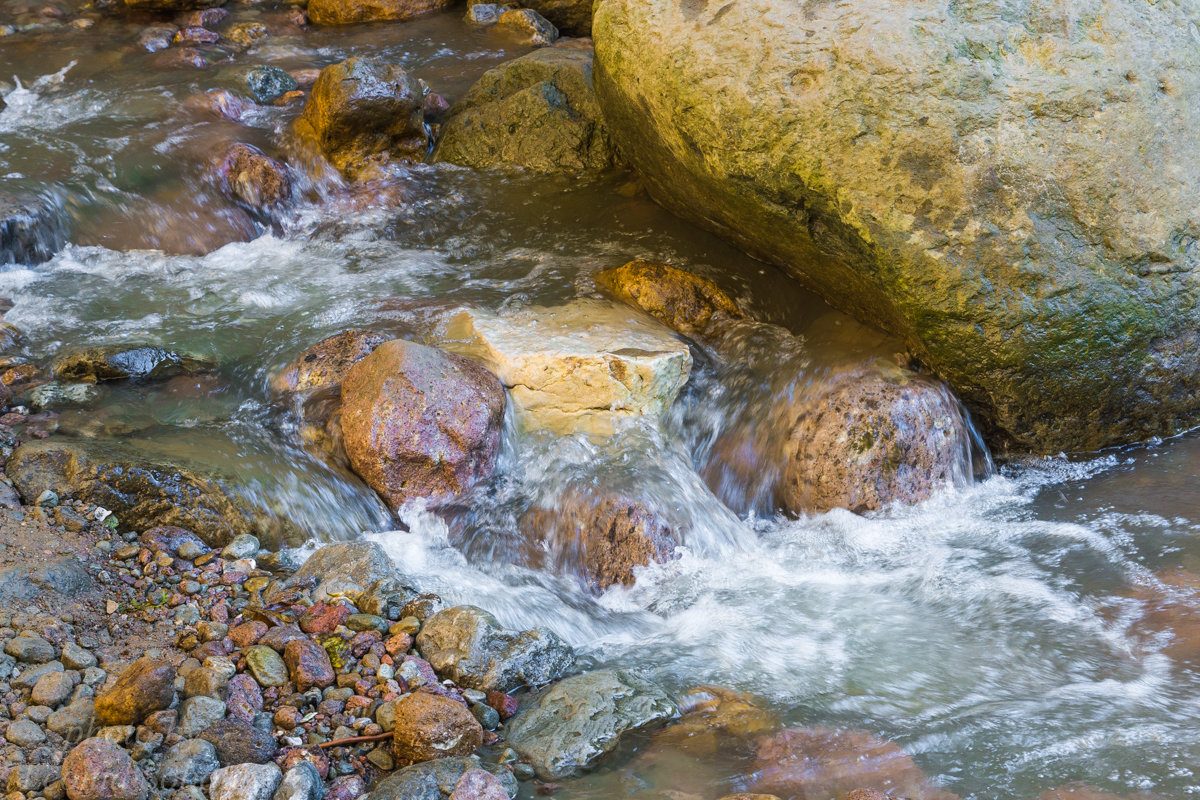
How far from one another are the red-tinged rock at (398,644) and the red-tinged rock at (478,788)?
26.9 inches

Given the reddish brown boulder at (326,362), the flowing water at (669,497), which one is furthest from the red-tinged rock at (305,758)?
the reddish brown boulder at (326,362)

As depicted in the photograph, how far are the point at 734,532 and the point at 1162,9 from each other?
3.11 m

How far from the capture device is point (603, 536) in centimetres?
392

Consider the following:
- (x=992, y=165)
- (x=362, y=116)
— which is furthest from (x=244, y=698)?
(x=362, y=116)

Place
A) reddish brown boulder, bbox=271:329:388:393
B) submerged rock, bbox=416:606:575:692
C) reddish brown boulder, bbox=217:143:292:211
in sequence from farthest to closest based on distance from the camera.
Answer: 1. reddish brown boulder, bbox=217:143:292:211
2. reddish brown boulder, bbox=271:329:388:393
3. submerged rock, bbox=416:606:575:692

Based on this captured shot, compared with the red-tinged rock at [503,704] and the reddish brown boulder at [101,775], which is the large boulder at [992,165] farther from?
the reddish brown boulder at [101,775]

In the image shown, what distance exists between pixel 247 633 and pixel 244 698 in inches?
12.0

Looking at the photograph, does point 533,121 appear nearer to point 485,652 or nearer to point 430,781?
point 485,652

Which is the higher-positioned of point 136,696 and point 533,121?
point 533,121

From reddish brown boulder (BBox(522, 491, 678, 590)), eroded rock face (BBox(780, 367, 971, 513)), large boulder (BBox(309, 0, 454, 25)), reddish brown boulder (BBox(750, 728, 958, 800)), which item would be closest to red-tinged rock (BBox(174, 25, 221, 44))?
large boulder (BBox(309, 0, 454, 25))

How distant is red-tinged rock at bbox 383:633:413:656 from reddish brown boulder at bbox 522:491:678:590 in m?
0.99

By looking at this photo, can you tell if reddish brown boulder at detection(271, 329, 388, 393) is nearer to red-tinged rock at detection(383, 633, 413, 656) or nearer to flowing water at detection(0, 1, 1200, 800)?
flowing water at detection(0, 1, 1200, 800)

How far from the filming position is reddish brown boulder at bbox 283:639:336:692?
2807mm

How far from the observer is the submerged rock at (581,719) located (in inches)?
105
